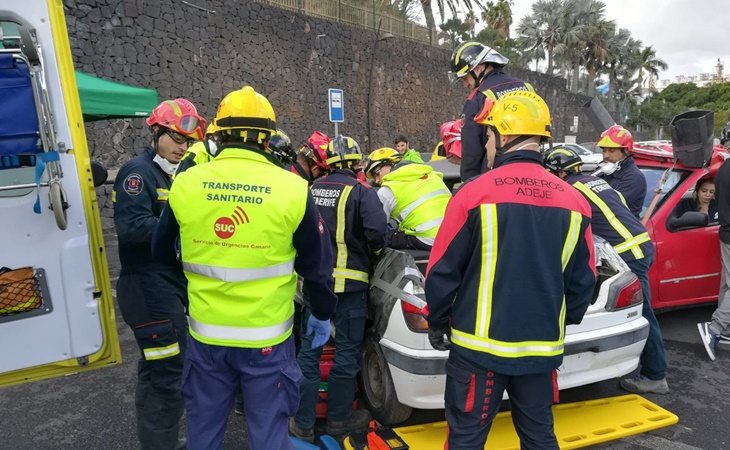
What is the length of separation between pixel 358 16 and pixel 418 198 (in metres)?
17.9

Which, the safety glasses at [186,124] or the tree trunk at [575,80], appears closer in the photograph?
the safety glasses at [186,124]

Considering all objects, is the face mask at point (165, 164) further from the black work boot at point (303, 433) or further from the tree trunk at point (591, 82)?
the tree trunk at point (591, 82)

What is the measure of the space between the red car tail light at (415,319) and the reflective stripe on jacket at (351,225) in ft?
1.43

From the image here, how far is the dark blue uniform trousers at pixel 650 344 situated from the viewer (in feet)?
13.2

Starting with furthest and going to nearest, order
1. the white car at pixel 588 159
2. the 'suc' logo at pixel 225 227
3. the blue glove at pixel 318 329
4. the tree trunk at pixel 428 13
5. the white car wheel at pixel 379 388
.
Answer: the tree trunk at pixel 428 13 → the white car at pixel 588 159 → the white car wheel at pixel 379 388 → the blue glove at pixel 318 329 → the 'suc' logo at pixel 225 227

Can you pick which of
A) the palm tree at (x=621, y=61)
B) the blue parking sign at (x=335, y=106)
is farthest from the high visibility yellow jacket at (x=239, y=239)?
the palm tree at (x=621, y=61)

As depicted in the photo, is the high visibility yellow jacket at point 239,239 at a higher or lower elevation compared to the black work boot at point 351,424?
higher

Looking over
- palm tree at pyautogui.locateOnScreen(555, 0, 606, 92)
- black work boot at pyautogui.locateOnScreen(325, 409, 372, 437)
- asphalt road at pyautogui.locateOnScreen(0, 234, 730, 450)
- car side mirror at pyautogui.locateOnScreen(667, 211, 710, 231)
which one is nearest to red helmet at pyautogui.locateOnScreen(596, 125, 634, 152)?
car side mirror at pyautogui.locateOnScreen(667, 211, 710, 231)

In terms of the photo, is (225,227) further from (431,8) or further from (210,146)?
(431,8)

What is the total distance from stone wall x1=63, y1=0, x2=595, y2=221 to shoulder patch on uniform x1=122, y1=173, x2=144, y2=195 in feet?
33.4

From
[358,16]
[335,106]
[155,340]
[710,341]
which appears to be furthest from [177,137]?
[358,16]

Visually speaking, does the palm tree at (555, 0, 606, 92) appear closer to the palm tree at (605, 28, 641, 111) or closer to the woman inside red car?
the palm tree at (605, 28, 641, 111)

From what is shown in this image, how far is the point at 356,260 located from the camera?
3.55m

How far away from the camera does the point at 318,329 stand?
296 cm
